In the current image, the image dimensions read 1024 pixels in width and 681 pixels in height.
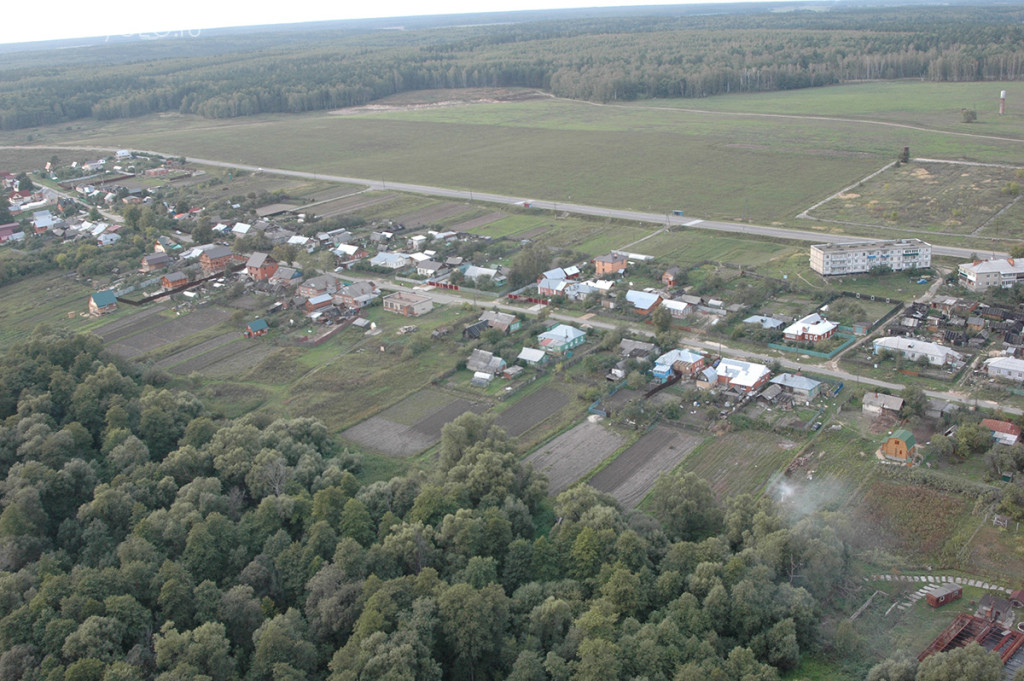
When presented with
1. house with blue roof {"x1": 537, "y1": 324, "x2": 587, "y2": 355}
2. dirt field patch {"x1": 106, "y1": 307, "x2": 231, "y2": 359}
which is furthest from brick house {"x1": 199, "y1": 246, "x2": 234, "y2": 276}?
house with blue roof {"x1": 537, "y1": 324, "x2": 587, "y2": 355}

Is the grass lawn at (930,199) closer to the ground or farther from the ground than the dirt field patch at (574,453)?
farther from the ground

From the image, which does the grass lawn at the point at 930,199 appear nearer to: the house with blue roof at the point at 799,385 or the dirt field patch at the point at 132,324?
the house with blue roof at the point at 799,385

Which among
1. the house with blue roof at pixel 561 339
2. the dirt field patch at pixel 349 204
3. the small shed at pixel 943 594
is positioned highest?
the dirt field patch at pixel 349 204

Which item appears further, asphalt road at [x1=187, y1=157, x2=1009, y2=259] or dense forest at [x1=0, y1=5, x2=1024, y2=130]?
dense forest at [x1=0, y1=5, x2=1024, y2=130]

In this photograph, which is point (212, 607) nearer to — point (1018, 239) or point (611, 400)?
point (611, 400)

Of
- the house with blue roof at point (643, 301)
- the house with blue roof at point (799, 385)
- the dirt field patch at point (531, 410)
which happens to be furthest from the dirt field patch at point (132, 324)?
the house with blue roof at point (799, 385)

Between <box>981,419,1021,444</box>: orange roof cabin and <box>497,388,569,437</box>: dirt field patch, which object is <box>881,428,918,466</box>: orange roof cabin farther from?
<box>497,388,569,437</box>: dirt field patch

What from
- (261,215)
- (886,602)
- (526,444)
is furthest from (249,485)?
(261,215)
